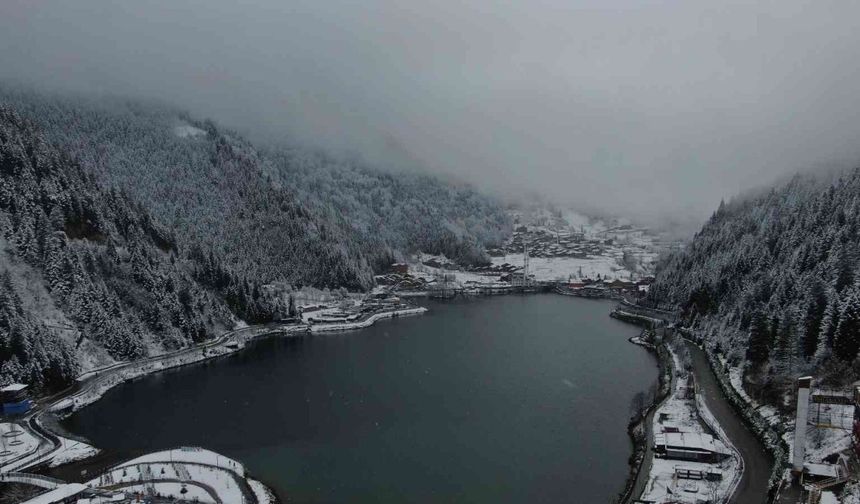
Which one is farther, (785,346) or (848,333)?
(785,346)

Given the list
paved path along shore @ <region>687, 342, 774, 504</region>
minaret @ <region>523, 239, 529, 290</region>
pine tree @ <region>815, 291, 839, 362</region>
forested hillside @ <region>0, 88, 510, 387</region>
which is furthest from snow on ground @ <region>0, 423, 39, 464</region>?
minaret @ <region>523, 239, 529, 290</region>

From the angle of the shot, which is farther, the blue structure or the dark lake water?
the blue structure

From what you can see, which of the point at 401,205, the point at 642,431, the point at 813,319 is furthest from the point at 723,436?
the point at 401,205

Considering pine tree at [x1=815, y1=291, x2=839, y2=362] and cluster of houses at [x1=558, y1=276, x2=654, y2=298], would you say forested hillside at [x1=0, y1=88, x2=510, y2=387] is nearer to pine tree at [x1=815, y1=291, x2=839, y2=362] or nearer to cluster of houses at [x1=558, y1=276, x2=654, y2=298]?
cluster of houses at [x1=558, y1=276, x2=654, y2=298]

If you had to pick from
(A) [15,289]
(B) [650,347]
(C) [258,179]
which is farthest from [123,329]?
(C) [258,179]

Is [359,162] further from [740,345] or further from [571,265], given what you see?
[740,345]

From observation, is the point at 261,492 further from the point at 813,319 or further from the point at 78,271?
the point at 813,319
